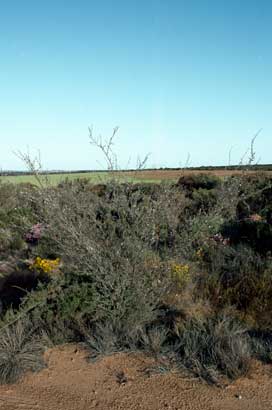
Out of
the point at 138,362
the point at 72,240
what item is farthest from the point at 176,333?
the point at 72,240

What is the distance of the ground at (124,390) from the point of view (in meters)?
3.77

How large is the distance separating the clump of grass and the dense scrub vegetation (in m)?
0.01

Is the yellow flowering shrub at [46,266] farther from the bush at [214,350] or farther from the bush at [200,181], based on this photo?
the bush at [200,181]

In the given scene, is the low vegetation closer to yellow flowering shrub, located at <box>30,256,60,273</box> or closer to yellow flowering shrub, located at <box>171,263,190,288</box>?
yellow flowering shrub, located at <box>171,263,190,288</box>

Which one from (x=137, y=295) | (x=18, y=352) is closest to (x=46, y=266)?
(x=137, y=295)

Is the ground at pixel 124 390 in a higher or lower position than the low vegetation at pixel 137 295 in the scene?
lower

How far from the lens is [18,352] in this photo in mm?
4543

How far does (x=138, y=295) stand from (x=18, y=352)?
1584mm

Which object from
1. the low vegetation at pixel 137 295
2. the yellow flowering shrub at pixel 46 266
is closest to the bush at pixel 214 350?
the low vegetation at pixel 137 295

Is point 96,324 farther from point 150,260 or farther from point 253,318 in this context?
Answer: point 253,318

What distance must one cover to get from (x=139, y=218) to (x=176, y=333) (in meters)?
1.57

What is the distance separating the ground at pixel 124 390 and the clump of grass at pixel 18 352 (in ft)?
0.28

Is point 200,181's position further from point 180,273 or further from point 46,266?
point 180,273

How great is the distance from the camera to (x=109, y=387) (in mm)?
4102
